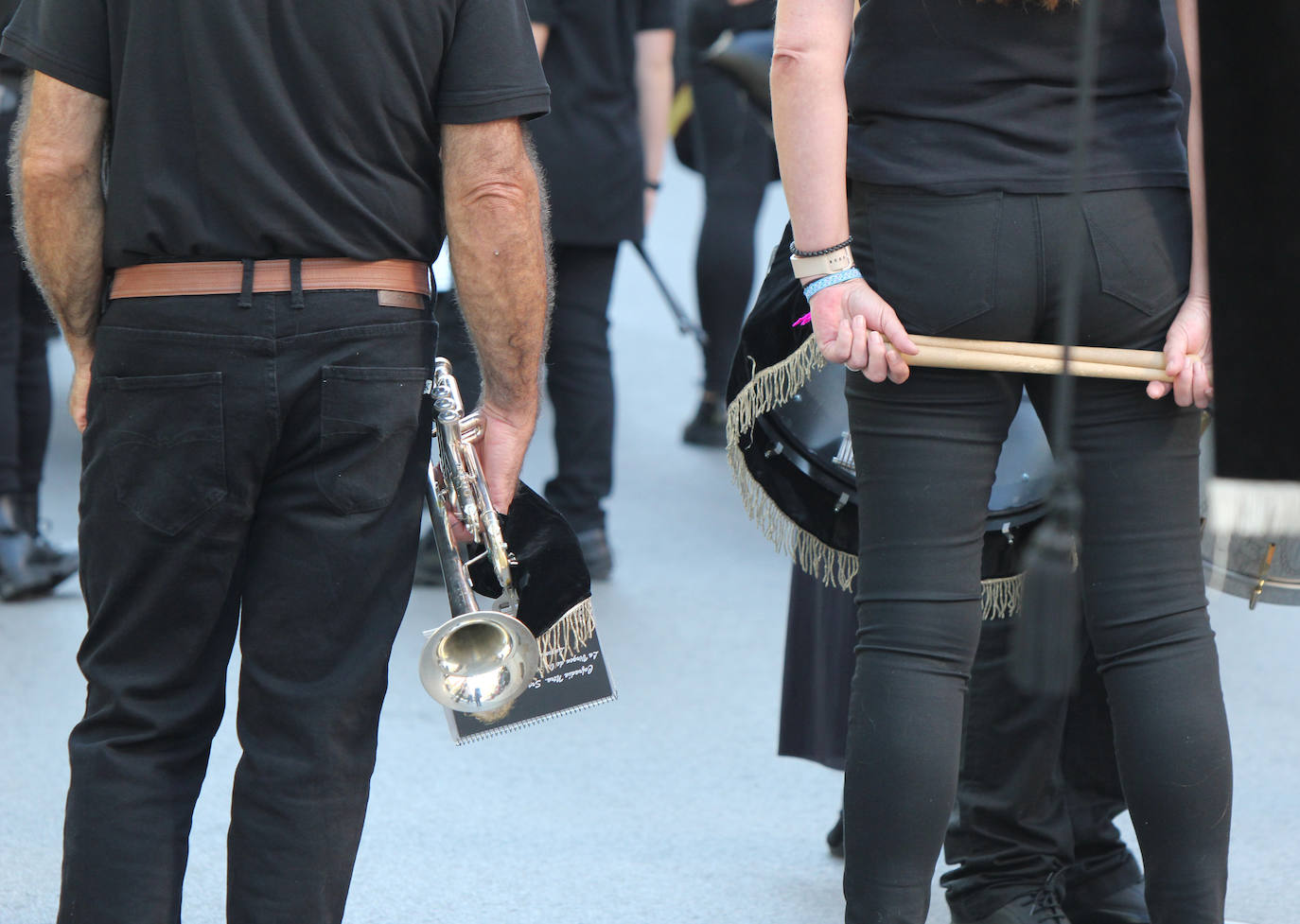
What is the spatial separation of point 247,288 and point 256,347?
0.22 ft

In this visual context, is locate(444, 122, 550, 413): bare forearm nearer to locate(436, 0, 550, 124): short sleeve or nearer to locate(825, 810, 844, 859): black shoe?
locate(436, 0, 550, 124): short sleeve

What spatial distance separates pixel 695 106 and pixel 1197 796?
4070 mm

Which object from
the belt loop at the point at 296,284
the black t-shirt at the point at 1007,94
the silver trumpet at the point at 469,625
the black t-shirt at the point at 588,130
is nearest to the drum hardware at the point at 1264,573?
the black t-shirt at the point at 1007,94

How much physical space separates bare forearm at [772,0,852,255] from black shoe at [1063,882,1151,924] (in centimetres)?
114

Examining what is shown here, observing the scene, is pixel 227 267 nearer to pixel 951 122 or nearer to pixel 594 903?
pixel 951 122

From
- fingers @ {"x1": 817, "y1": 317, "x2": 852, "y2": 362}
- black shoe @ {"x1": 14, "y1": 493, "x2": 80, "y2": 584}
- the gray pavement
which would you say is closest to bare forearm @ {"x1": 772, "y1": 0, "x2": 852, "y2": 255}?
fingers @ {"x1": 817, "y1": 317, "x2": 852, "y2": 362}

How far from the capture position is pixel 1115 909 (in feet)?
8.04

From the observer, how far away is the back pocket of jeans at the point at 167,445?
1887 mm

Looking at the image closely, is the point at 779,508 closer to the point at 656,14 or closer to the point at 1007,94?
the point at 1007,94

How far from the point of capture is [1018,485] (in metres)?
2.40

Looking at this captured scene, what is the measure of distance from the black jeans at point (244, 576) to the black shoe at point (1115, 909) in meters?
1.12

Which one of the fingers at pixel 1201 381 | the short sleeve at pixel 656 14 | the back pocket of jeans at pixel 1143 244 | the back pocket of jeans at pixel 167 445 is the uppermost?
the short sleeve at pixel 656 14

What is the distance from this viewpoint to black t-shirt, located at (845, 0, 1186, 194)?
1.88 m

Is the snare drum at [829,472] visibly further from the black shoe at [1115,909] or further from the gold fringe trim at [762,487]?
the black shoe at [1115,909]
